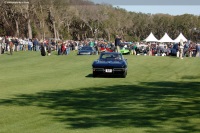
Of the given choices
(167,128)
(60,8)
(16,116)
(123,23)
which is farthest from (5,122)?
(123,23)

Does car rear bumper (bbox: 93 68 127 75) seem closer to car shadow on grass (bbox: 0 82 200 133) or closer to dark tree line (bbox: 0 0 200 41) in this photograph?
car shadow on grass (bbox: 0 82 200 133)

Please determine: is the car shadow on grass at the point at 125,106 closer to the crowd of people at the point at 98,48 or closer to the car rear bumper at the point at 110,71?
the car rear bumper at the point at 110,71

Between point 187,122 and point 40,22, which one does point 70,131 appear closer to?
point 187,122

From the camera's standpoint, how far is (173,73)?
1075 inches

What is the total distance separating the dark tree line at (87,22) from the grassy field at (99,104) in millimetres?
64613

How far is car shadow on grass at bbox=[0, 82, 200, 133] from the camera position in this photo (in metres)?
11.2

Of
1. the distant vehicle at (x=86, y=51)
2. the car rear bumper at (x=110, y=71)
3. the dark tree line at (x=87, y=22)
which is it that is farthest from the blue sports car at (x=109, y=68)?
the dark tree line at (x=87, y=22)

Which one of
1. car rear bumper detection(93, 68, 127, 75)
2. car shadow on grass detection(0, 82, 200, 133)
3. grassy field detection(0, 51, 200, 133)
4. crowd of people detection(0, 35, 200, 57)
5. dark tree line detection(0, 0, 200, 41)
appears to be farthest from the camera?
dark tree line detection(0, 0, 200, 41)

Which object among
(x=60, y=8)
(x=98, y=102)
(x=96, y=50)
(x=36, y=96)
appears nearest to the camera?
(x=98, y=102)

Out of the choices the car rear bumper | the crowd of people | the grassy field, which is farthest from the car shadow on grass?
the crowd of people

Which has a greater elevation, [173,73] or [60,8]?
[60,8]

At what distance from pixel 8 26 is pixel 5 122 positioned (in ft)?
273

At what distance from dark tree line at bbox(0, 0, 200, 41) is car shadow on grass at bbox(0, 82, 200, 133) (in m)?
67.9

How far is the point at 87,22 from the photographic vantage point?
115m
